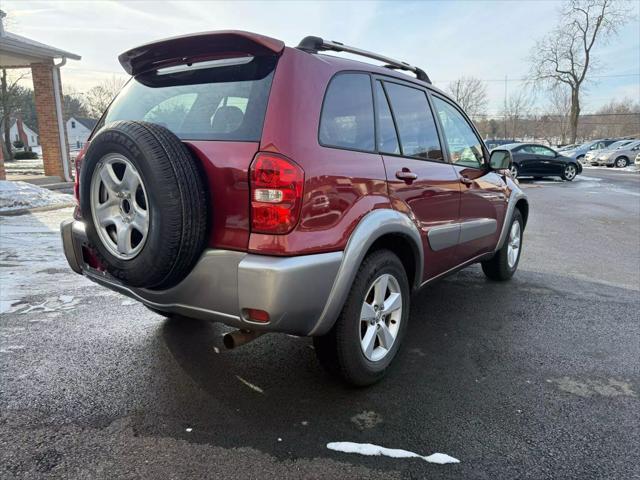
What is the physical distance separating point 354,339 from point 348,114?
4.06 feet

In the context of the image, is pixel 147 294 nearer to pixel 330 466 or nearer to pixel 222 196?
pixel 222 196

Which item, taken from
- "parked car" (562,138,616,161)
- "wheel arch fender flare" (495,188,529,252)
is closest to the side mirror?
"wheel arch fender flare" (495,188,529,252)

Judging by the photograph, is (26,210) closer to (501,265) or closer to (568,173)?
(501,265)

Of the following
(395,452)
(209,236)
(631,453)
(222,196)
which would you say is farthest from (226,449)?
(631,453)

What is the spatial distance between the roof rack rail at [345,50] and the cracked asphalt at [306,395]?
193 centimetres

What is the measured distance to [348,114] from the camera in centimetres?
261

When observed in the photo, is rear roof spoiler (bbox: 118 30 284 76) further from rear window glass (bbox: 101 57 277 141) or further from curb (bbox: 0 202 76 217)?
curb (bbox: 0 202 76 217)

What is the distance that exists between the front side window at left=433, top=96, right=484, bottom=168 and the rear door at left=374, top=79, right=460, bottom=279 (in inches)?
8.6

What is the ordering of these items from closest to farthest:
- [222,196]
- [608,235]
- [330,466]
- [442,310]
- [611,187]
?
[330,466] < [222,196] < [442,310] < [608,235] < [611,187]

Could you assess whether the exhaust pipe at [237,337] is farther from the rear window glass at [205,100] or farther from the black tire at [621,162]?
the black tire at [621,162]

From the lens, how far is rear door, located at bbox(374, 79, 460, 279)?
2.88 meters

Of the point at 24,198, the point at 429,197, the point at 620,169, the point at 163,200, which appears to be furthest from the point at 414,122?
the point at 620,169

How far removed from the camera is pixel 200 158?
2.32m

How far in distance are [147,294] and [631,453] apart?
2509mm
